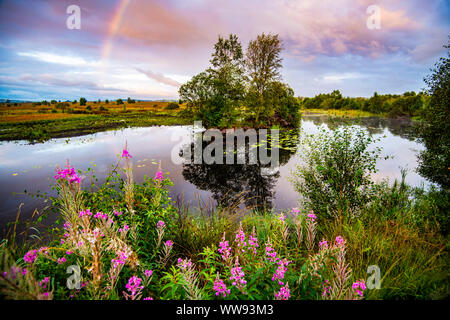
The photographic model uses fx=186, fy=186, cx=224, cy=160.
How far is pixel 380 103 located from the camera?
6381 cm

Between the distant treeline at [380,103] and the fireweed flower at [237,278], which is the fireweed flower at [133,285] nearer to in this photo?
the fireweed flower at [237,278]

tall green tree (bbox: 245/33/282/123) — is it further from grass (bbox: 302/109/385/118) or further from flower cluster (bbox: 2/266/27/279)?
flower cluster (bbox: 2/266/27/279)

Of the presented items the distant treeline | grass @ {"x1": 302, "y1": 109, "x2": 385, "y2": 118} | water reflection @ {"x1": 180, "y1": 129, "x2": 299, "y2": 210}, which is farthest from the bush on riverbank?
the distant treeline

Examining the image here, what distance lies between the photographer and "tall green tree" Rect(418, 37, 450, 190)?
10000 mm

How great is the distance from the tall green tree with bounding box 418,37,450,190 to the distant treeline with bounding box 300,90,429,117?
2808cm

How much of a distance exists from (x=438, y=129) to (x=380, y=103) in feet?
227

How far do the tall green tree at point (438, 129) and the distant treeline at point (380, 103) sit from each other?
28082 millimetres

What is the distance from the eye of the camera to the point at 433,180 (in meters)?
10.0

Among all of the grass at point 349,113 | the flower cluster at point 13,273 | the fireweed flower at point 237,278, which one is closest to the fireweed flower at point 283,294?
the fireweed flower at point 237,278

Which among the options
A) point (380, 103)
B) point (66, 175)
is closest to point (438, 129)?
point (66, 175)
